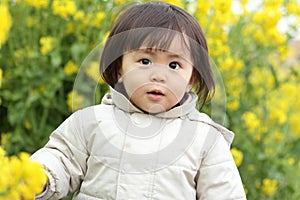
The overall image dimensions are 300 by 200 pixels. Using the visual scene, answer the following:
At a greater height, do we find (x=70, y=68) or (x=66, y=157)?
(x=66, y=157)

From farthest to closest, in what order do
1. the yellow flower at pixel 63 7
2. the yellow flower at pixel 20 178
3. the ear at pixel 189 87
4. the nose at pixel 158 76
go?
the yellow flower at pixel 63 7 → the ear at pixel 189 87 → the nose at pixel 158 76 → the yellow flower at pixel 20 178

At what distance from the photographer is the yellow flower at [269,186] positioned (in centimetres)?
396

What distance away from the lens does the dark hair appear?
2.09 m

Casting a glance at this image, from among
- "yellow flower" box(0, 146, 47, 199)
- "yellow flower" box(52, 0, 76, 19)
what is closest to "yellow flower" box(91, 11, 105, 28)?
"yellow flower" box(52, 0, 76, 19)

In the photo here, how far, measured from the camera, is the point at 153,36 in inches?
81.7

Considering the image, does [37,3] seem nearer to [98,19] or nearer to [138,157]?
[98,19]

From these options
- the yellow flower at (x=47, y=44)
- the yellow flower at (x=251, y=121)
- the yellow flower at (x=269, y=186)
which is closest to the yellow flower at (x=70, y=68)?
the yellow flower at (x=47, y=44)

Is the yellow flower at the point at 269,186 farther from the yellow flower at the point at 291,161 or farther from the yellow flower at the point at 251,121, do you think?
the yellow flower at the point at 251,121

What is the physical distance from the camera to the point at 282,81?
4504mm

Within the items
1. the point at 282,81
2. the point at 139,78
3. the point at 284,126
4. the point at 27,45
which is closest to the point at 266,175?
the point at 284,126

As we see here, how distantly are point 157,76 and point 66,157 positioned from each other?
0.38 metres

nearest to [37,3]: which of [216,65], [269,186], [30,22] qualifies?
[30,22]

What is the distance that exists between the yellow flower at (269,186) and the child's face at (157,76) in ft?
6.53

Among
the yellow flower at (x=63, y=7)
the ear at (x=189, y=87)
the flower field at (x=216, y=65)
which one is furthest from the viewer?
the flower field at (x=216, y=65)
